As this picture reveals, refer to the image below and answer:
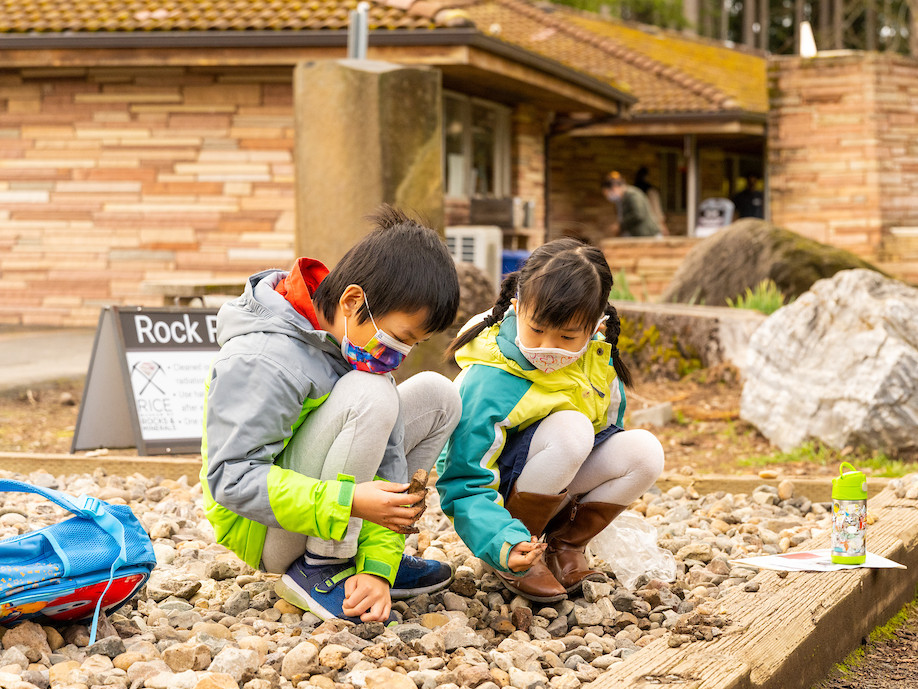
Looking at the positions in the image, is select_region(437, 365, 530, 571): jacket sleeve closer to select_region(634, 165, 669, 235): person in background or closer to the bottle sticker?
the bottle sticker

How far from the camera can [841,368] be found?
488cm

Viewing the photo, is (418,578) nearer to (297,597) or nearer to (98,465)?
(297,597)

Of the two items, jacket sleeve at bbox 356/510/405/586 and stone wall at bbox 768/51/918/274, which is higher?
stone wall at bbox 768/51/918/274

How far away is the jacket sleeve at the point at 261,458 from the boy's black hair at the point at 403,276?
0.84 feet

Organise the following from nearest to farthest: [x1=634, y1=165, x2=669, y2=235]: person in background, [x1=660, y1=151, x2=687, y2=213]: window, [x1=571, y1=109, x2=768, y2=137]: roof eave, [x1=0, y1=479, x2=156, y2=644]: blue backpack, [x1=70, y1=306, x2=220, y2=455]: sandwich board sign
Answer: [x1=0, y1=479, x2=156, y2=644]: blue backpack
[x1=70, y1=306, x2=220, y2=455]: sandwich board sign
[x1=571, y1=109, x2=768, y2=137]: roof eave
[x1=634, y1=165, x2=669, y2=235]: person in background
[x1=660, y1=151, x2=687, y2=213]: window

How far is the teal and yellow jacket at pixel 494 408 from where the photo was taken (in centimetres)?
246

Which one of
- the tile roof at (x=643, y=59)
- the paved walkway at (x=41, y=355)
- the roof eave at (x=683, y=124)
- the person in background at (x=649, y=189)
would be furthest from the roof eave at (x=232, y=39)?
the person in background at (x=649, y=189)

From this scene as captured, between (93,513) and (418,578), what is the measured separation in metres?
0.82

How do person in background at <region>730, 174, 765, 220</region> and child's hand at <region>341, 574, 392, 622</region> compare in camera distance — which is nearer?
child's hand at <region>341, 574, 392, 622</region>

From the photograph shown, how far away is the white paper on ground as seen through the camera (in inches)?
104

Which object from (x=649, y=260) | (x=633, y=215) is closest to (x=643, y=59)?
(x=633, y=215)

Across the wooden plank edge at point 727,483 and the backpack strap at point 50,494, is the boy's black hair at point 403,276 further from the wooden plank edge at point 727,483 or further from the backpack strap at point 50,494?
the wooden plank edge at point 727,483

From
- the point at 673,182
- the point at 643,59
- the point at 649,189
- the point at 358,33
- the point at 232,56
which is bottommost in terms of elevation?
the point at 649,189

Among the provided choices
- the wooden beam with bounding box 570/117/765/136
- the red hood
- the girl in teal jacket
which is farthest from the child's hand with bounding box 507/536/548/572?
the wooden beam with bounding box 570/117/765/136
